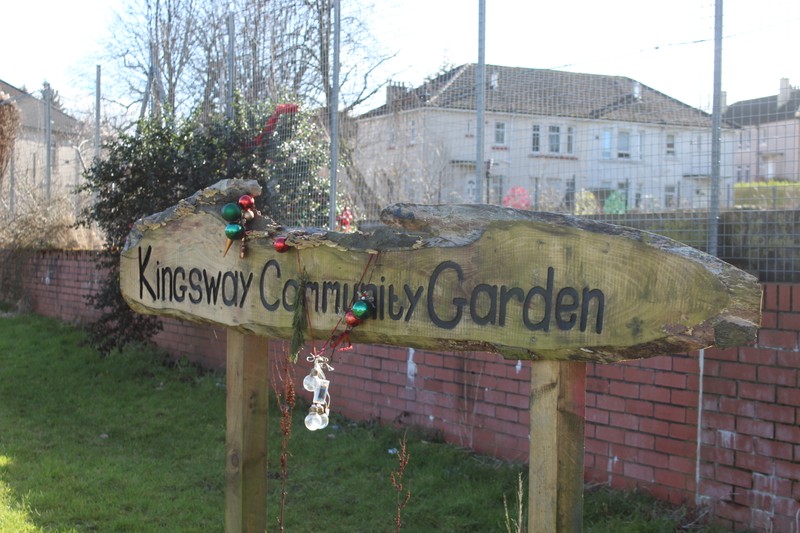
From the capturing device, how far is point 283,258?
10.5ft

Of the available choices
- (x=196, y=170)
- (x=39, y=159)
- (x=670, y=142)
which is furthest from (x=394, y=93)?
(x=39, y=159)

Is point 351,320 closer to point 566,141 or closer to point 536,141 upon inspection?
point 566,141

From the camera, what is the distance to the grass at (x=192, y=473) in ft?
16.2

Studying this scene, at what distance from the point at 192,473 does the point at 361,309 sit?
3.70 metres

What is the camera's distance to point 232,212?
336 cm

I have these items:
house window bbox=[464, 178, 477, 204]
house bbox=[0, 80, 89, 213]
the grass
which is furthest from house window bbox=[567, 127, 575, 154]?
house bbox=[0, 80, 89, 213]

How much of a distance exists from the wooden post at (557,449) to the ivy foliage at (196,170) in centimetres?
526

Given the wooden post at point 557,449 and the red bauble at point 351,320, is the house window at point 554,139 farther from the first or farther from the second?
the wooden post at point 557,449

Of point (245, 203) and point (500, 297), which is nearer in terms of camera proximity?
point (500, 297)

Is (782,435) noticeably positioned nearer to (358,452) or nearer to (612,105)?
(612,105)

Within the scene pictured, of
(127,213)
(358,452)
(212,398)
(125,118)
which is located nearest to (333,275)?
(358,452)

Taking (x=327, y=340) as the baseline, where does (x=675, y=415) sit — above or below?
below

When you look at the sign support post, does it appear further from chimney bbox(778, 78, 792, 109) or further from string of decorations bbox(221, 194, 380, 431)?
chimney bbox(778, 78, 792, 109)

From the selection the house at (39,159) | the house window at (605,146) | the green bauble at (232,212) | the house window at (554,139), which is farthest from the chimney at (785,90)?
the house at (39,159)
